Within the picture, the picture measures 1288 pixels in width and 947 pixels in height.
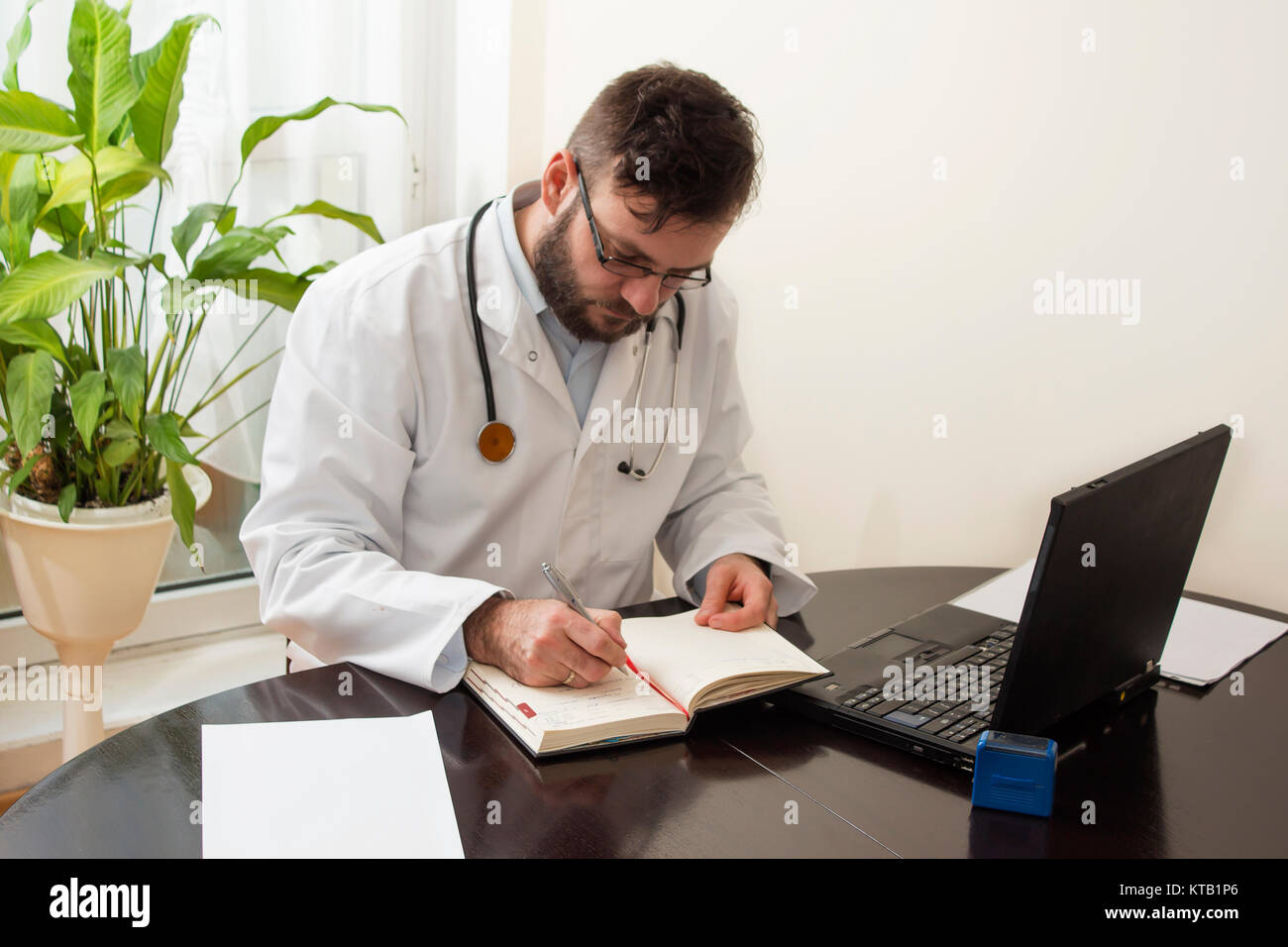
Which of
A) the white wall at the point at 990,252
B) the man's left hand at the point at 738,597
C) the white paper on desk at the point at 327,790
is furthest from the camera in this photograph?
the white wall at the point at 990,252

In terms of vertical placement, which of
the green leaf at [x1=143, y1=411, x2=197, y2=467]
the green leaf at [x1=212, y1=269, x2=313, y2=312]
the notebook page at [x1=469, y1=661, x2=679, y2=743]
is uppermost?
the green leaf at [x1=212, y1=269, x2=313, y2=312]

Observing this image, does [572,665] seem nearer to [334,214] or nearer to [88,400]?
[88,400]

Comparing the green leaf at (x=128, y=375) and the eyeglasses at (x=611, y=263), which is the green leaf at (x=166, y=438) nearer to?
the green leaf at (x=128, y=375)

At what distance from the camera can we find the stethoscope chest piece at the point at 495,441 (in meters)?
1.53

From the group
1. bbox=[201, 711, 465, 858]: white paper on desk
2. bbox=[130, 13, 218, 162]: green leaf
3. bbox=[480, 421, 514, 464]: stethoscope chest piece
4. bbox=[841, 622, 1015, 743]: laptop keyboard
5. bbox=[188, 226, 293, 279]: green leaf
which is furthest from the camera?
bbox=[188, 226, 293, 279]: green leaf

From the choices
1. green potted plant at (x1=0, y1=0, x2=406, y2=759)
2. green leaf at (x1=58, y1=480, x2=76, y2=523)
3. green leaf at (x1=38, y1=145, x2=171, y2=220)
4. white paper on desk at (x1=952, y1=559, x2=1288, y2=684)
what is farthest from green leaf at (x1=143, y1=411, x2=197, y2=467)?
white paper on desk at (x1=952, y1=559, x2=1288, y2=684)

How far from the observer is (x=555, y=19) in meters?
2.60

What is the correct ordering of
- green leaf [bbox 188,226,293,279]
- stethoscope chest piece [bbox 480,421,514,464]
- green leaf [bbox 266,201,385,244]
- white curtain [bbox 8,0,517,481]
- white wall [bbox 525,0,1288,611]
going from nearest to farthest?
1. stethoscope chest piece [bbox 480,421,514,464]
2. white wall [bbox 525,0,1288,611]
3. green leaf [bbox 188,226,293,279]
4. green leaf [bbox 266,201,385,244]
5. white curtain [bbox 8,0,517,481]

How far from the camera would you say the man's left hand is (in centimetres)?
142

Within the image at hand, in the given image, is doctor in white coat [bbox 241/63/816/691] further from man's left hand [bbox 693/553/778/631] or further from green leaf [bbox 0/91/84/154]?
green leaf [bbox 0/91/84/154]

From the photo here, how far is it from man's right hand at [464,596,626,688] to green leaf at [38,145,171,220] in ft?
3.86

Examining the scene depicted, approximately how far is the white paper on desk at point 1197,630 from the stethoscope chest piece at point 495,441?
27.4 inches

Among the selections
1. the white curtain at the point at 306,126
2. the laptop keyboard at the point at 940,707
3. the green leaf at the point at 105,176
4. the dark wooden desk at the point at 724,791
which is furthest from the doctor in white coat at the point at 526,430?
the white curtain at the point at 306,126
